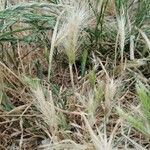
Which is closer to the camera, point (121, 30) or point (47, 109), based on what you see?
point (47, 109)

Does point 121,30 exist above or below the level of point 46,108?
above

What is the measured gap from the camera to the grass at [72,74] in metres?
1.15

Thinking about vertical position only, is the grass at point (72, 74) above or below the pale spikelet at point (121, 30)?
below

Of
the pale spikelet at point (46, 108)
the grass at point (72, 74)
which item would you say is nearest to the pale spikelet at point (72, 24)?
the grass at point (72, 74)

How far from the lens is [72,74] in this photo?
1309 mm

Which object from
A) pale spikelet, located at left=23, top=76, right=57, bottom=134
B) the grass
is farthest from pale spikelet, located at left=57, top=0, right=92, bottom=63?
pale spikelet, located at left=23, top=76, right=57, bottom=134

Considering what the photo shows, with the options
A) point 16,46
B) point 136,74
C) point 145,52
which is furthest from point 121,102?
point 16,46

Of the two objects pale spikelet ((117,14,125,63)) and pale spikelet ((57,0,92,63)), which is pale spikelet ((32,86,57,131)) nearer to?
pale spikelet ((57,0,92,63))

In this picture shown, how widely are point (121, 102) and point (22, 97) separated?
0.92 feet

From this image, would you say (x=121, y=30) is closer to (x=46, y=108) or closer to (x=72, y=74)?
(x=72, y=74)

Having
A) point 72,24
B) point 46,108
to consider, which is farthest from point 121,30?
point 46,108

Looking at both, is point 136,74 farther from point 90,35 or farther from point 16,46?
point 16,46

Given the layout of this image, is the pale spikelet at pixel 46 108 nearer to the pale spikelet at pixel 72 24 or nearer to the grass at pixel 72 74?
the grass at pixel 72 74

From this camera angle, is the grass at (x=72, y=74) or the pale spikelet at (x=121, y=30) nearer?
the grass at (x=72, y=74)
